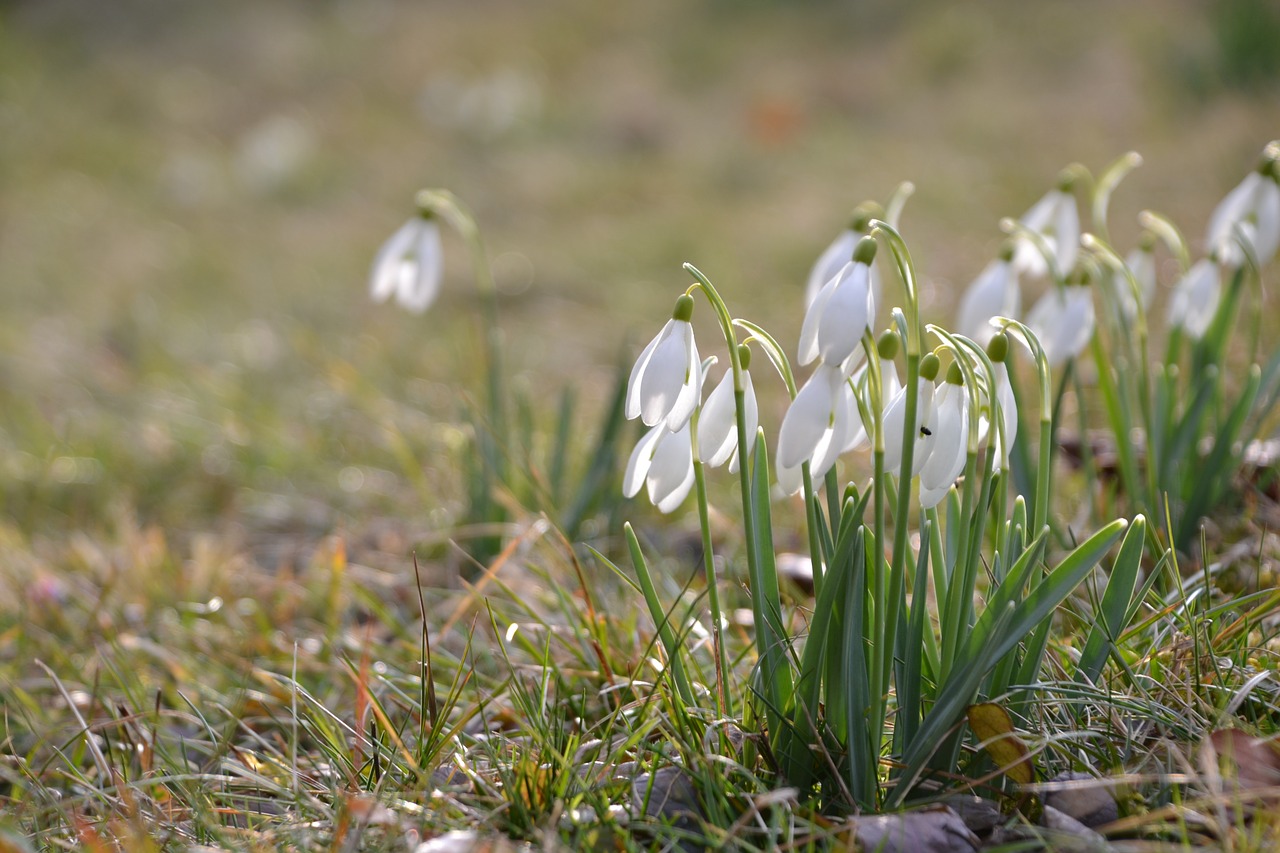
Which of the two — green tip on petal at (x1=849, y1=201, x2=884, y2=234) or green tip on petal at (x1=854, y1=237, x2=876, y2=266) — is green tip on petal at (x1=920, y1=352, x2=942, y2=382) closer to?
green tip on petal at (x1=854, y1=237, x2=876, y2=266)

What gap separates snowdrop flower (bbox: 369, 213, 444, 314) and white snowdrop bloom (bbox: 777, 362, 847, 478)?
1395 mm

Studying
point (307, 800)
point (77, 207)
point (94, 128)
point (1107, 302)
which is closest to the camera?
point (307, 800)

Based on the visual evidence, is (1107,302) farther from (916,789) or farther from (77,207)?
(77,207)

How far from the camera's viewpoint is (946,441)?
1083 millimetres

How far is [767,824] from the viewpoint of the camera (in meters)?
1.21

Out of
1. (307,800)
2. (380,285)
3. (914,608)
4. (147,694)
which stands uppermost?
(380,285)

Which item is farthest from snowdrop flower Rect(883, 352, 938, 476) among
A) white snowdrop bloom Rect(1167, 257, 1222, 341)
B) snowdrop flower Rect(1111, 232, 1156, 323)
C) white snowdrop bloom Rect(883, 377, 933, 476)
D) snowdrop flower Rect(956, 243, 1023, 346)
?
white snowdrop bloom Rect(1167, 257, 1222, 341)

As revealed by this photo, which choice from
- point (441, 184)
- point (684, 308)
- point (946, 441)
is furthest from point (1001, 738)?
point (441, 184)

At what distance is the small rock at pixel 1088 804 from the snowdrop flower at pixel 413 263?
1.62 m

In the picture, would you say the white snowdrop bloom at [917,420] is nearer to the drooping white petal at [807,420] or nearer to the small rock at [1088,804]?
the drooping white petal at [807,420]

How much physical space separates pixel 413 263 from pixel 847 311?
4.90 feet

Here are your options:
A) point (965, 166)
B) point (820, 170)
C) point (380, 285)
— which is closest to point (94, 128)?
point (820, 170)

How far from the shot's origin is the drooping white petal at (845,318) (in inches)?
39.7

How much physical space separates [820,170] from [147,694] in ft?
Result: 20.0
